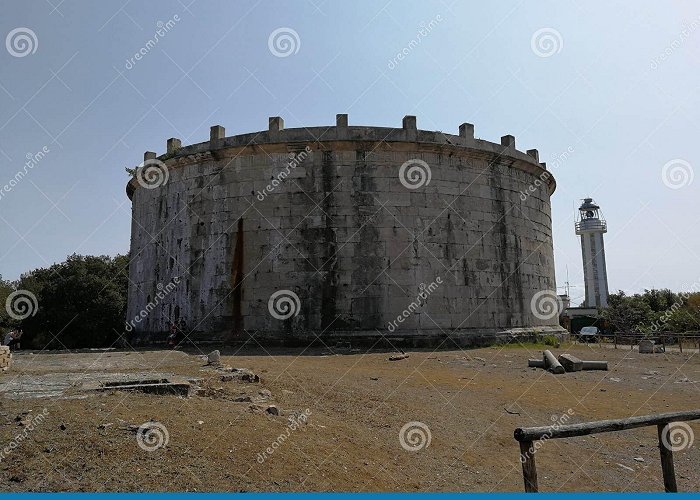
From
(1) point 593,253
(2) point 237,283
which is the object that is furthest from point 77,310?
(1) point 593,253

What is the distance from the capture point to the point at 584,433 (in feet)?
14.9

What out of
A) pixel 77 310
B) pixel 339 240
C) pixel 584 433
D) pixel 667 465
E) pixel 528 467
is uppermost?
pixel 339 240

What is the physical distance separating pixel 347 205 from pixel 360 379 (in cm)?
756

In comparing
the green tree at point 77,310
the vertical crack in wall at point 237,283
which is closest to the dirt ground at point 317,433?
the vertical crack in wall at point 237,283

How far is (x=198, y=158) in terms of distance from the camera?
60.5ft

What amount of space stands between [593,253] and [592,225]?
147 inches

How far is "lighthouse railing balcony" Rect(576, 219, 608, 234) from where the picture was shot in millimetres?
61969

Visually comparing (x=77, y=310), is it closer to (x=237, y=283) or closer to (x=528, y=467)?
(x=237, y=283)

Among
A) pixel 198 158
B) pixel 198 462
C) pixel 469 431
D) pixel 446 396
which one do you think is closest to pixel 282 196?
pixel 198 158

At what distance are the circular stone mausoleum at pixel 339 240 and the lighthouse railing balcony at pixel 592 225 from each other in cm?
4844

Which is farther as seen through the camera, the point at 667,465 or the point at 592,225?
the point at 592,225

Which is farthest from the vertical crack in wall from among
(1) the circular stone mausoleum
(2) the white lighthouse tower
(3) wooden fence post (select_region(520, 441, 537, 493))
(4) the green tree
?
(2) the white lighthouse tower

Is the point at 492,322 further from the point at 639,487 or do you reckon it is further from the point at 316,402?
the point at 639,487

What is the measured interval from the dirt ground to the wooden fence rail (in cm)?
112
